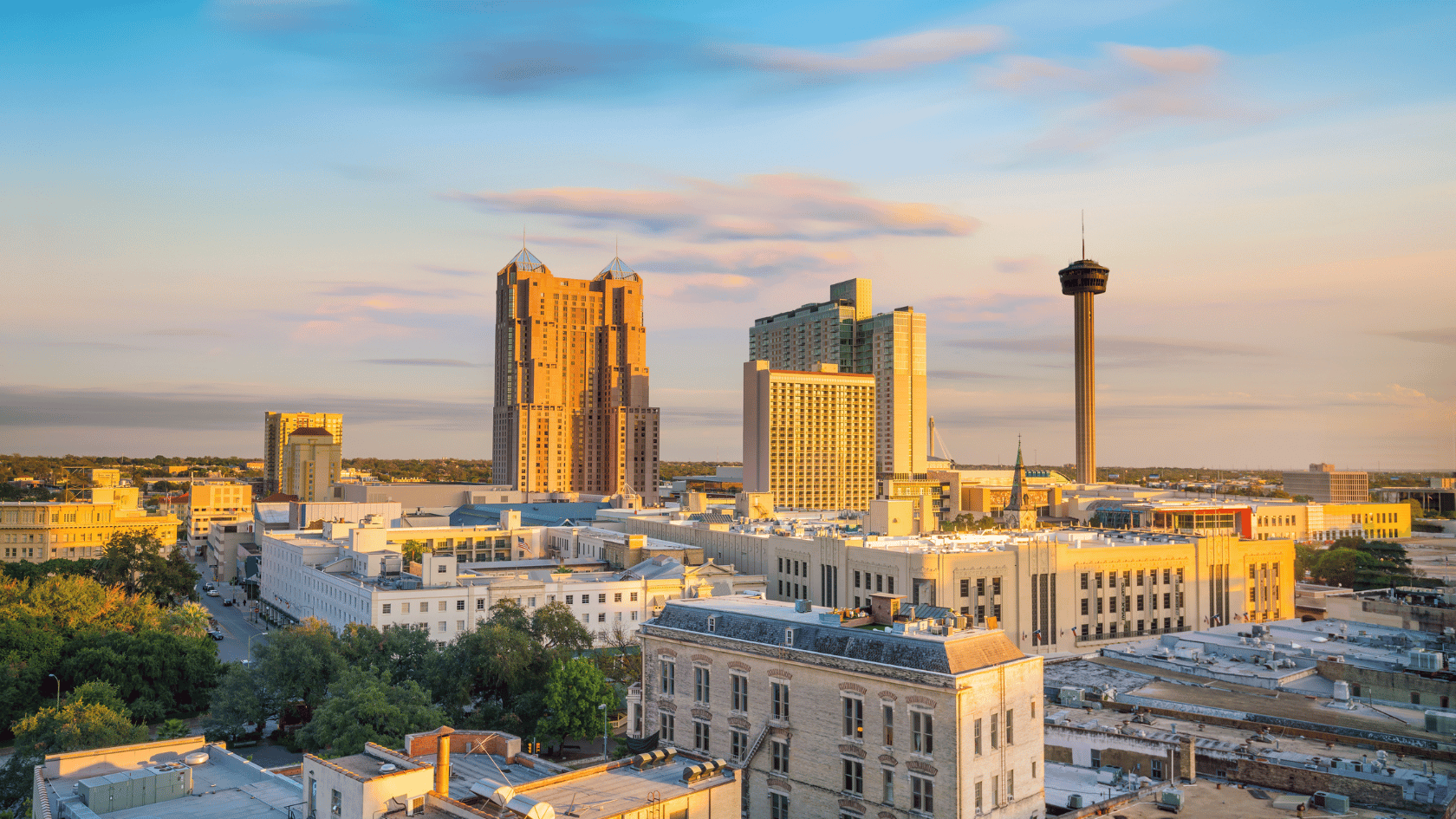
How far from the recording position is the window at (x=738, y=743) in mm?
50625

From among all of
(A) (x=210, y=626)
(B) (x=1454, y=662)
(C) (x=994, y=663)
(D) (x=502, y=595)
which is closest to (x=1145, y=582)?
(B) (x=1454, y=662)

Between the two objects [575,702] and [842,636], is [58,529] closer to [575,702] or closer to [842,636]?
[575,702]

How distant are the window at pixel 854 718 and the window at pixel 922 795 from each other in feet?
10.3

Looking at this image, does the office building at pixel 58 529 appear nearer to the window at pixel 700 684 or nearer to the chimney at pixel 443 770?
the window at pixel 700 684

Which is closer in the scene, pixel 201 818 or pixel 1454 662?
pixel 201 818

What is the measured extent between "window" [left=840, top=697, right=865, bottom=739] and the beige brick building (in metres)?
0.05

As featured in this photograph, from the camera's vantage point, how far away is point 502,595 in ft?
360

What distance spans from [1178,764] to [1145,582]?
257 ft

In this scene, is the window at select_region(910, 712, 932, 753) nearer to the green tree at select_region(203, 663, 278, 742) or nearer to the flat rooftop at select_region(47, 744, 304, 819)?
the flat rooftop at select_region(47, 744, 304, 819)

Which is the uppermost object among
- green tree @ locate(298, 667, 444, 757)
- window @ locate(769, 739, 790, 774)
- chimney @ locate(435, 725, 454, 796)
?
chimney @ locate(435, 725, 454, 796)

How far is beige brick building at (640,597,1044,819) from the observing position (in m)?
43.8

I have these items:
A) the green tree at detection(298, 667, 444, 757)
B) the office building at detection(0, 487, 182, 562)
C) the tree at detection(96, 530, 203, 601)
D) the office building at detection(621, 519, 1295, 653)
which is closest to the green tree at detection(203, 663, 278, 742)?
the green tree at detection(298, 667, 444, 757)

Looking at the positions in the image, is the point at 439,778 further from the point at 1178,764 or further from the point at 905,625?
the point at 1178,764

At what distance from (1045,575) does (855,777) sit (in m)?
75.4
